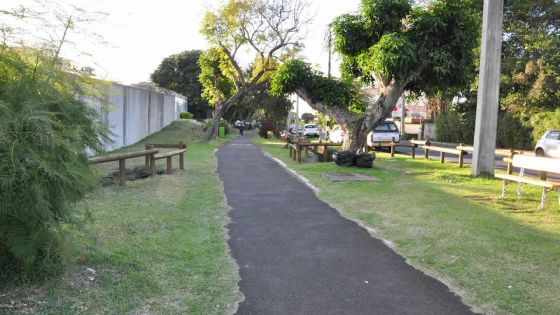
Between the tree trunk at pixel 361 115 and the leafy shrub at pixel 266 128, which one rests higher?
the tree trunk at pixel 361 115

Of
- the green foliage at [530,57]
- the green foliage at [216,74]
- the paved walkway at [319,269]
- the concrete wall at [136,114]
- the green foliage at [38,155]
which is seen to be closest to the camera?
the green foliage at [38,155]

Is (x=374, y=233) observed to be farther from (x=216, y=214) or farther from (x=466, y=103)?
(x=466, y=103)

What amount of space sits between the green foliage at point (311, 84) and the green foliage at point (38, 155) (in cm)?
1271

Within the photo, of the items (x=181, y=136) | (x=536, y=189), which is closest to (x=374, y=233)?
(x=536, y=189)

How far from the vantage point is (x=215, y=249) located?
6.36 metres

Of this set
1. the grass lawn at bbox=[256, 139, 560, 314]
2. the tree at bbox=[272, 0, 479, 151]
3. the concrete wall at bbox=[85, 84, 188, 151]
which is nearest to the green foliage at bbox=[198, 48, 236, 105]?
the concrete wall at bbox=[85, 84, 188, 151]

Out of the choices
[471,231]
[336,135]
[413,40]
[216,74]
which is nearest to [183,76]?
[216,74]

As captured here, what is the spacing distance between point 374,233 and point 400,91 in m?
9.87

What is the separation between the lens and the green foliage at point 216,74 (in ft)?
112

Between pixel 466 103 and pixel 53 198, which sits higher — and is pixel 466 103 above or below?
above

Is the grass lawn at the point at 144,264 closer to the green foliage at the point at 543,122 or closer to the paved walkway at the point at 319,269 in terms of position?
the paved walkway at the point at 319,269

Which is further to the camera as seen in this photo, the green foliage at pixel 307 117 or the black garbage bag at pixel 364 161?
the green foliage at pixel 307 117

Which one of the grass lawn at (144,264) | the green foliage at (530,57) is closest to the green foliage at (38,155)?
the grass lawn at (144,264)

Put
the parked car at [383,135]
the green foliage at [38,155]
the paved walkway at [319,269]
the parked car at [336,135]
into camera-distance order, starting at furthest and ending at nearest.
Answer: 1. the parked car at [336,135]
2. the parked car at [383,135]
3. the paved walkway at [319,269]
4. the green foliage at [38,155]
